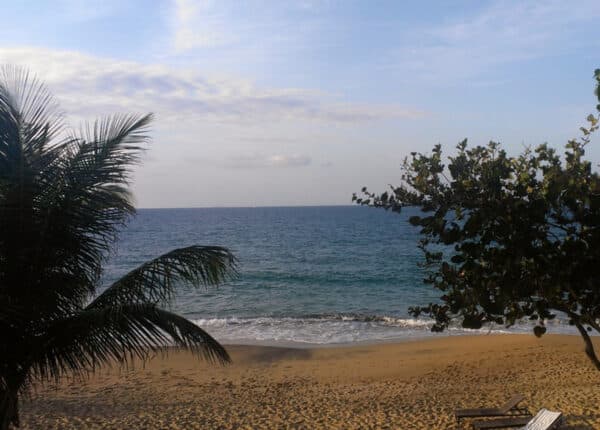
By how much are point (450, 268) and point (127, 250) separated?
56.7 m

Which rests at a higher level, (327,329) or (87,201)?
(87,201)

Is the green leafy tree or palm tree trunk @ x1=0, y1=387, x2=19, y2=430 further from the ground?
the green leafy tree

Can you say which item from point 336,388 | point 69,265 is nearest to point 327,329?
point 336,388

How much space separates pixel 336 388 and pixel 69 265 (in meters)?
8.47

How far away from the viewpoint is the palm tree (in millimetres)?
4871

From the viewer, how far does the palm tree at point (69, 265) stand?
4871mm

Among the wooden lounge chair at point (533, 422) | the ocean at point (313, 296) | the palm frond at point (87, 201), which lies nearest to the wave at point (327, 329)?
the ocean at point (313, 296)

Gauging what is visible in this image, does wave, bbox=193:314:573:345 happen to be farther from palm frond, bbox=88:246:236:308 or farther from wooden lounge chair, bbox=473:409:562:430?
palm frond, bbox=88:246:236:308

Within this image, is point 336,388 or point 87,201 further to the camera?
point 336,388

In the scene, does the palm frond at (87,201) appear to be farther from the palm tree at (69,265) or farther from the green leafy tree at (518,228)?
the green leafy tree at (518,228)

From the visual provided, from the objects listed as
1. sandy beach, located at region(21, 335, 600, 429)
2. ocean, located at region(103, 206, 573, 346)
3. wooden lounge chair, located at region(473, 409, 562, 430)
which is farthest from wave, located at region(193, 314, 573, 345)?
wooden lounge chair, located at region(473, 409, 562, 430)

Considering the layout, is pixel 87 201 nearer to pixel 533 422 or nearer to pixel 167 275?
pixel 167 275

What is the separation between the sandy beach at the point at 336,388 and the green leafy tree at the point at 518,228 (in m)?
4.72

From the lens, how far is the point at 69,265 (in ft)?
17.7
